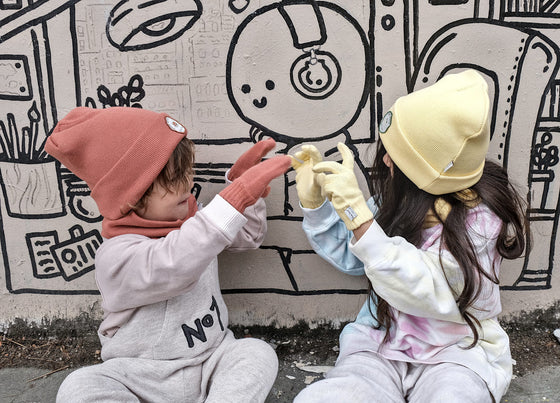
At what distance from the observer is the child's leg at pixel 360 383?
1.52m

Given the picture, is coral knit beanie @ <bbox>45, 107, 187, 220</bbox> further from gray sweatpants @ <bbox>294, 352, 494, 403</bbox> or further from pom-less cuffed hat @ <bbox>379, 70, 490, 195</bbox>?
gray sweatpants @ <bbox>294, 352, 494, 403</bbox>

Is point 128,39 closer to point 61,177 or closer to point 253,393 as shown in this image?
point 61,177

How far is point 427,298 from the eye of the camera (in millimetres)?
1473

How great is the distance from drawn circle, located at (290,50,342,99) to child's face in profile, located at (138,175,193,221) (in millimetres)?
587

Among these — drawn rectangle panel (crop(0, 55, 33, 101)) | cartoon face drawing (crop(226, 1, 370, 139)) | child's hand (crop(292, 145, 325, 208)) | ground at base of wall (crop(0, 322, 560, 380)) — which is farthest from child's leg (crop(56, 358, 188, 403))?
drawn rectangle panel (crop(0, 55, 33, 101))

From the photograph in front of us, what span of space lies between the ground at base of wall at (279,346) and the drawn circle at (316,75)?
98cm

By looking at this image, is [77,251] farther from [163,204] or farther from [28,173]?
[163,204]

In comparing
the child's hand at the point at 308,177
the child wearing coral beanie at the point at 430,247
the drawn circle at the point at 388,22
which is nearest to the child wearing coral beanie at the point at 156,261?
the child's hand at the point at 308,177

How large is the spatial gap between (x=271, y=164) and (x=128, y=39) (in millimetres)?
774

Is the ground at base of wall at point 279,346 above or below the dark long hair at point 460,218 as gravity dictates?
below

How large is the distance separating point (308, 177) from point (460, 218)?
50 centimetres

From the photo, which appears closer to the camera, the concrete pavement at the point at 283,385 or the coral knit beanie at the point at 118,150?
the coral knit beanie at the point at 118,150

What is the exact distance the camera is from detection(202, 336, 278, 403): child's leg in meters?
1.54

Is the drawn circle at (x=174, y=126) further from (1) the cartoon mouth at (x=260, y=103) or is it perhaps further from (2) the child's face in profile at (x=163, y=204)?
(1) the cartoon mouth at (x=260, y=103)
